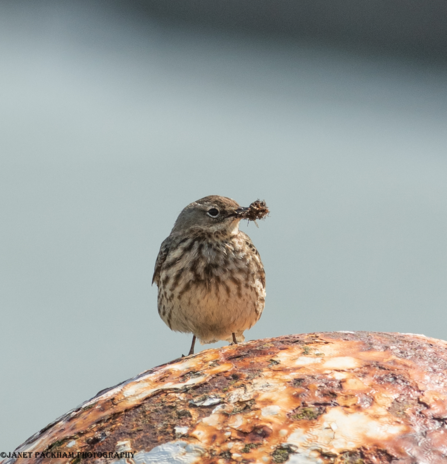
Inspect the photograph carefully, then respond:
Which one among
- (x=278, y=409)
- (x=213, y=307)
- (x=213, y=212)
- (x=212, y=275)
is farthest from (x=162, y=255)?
(x=278, y=409)

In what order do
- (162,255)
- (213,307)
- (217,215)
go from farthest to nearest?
(162,255) < (217,215) < (213,307)

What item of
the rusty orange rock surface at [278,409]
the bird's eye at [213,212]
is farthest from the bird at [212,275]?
the rusty orange rock surface at [278,409]

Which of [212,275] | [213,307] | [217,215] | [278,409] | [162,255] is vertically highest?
[217,215]

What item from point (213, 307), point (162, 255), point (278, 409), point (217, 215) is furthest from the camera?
point (162, 255)

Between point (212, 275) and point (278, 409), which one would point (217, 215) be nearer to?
point (212, 275)

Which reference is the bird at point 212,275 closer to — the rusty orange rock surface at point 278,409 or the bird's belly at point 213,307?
the bird's belly at point 213,307

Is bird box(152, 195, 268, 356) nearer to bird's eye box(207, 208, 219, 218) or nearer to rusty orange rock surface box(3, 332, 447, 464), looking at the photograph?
bird's eye box(207, 208, 219, 218)

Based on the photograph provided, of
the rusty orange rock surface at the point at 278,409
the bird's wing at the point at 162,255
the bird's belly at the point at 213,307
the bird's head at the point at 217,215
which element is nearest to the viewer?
the rusty orange rock surface at the point at 278,409

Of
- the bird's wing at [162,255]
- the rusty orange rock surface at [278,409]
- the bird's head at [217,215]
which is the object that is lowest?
the rusty orange rock surface at [278,409]
